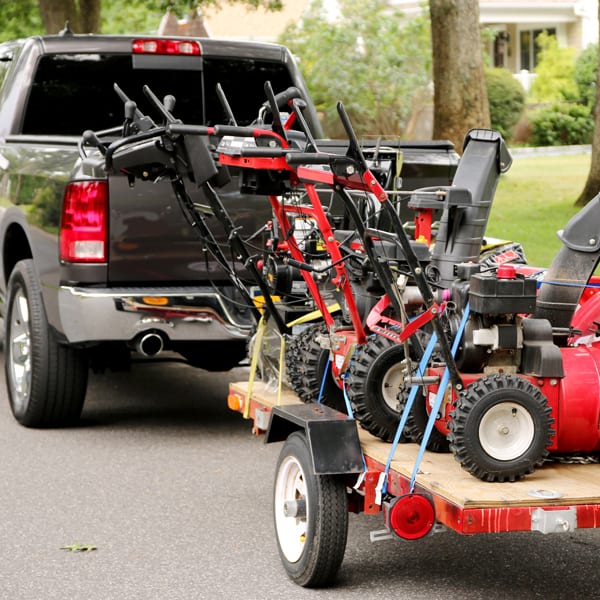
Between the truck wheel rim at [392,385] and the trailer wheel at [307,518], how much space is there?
16.6 inches

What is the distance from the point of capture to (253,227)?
25.1 feet

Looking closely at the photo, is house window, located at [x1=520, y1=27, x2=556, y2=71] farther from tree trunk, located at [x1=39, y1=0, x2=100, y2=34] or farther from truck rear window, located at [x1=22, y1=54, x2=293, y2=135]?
truck rear window, located at [x1=22, y1=54, x2=293, y2=135]

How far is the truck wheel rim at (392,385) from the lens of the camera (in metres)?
5.33

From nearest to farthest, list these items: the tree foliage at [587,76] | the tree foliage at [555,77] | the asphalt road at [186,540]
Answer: the asphalt road at [186,540] < the tree foliage at [587,76] < the tree foliage at [555,77]

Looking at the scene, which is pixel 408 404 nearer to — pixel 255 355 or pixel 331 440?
pixel 331 440

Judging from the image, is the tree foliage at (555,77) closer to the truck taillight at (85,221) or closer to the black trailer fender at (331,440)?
the truck taillight at (85,221)

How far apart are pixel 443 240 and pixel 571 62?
1479 inches

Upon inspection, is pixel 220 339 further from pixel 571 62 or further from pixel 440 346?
pixel 571 62

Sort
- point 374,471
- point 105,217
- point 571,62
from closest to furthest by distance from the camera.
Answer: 1. point 374,471
2. point 105,217
3. point 571,62

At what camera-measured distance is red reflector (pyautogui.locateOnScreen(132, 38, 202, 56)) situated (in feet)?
27.8

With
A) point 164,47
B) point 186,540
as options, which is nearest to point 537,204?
point 164,47

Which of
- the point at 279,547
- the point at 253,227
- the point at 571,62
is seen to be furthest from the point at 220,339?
the point at 571,62

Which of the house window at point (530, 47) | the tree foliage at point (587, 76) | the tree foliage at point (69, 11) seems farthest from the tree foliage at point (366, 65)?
the house window at point (530, 47)

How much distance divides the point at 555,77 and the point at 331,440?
37.8m
